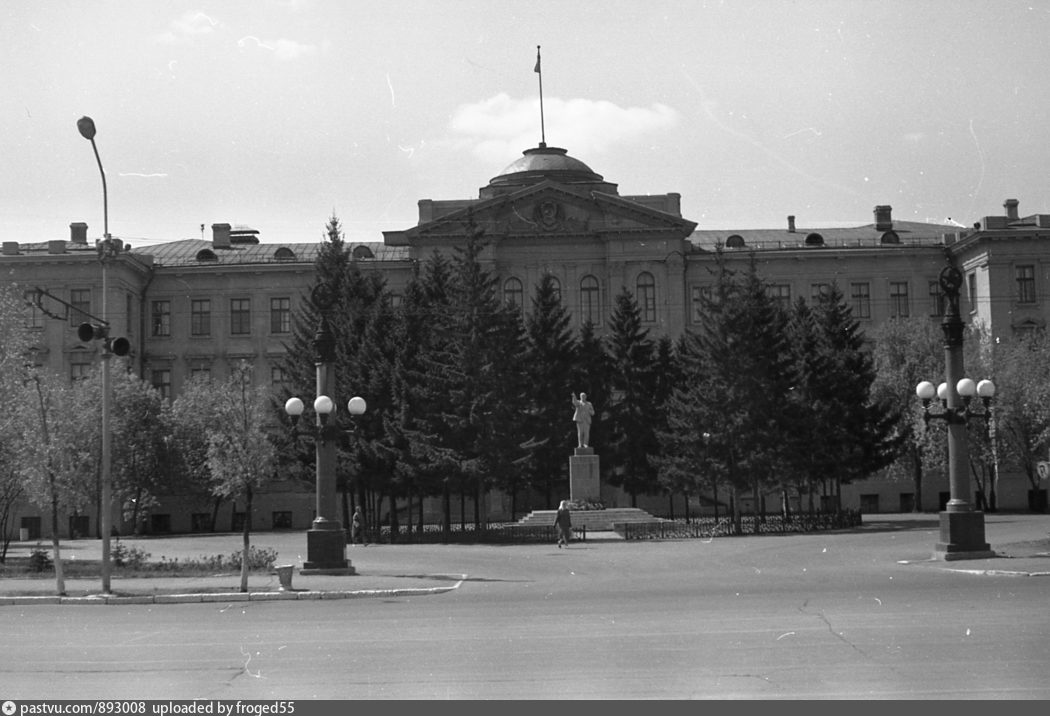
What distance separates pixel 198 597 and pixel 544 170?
61783 mm

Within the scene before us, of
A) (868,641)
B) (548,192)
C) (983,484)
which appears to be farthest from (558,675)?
(548,192)

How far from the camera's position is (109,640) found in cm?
1688

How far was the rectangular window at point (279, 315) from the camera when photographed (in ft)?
267

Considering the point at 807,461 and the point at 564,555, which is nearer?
the point at 564,555

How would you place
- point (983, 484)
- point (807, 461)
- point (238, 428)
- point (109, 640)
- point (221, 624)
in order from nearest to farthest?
1. point (109, 640)
2. point (221, 624)
3. point (807, 461)
4. point (238, 428)
5. point (983, 484)

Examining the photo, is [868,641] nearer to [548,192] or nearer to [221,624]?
[221,624]

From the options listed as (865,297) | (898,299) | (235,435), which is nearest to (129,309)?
(235,435)

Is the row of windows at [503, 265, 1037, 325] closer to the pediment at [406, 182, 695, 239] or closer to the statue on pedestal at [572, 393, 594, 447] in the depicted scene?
the pediment at [406, 182, 695, 239]

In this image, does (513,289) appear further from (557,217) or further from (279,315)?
(279,315)

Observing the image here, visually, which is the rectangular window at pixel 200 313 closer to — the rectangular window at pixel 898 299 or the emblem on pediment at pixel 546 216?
the emblem on pediment at pixel 546 216

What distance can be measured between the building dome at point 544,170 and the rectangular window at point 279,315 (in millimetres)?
15845

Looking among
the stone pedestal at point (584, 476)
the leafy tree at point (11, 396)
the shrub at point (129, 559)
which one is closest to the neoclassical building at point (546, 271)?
the stone pedestal at point (584, 476)

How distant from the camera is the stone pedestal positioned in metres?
52.9
